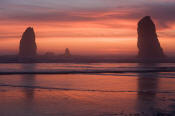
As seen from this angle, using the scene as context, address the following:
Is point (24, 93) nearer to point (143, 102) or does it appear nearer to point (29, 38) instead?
point (143, 102)

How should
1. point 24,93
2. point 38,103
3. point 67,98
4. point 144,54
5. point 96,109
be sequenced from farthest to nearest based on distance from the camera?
point 144,54
point 24,93
point 67,98
point 38,103
point 96,109

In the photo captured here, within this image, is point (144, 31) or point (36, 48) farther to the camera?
point (36, 48)

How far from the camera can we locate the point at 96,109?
10984 mm

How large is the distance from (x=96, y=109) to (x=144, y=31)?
108 m

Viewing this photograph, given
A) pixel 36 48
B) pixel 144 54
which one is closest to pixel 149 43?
pixel 144 54

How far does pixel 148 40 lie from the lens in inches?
4466

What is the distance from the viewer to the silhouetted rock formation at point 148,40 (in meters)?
113

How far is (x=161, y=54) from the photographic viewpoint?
113 metres

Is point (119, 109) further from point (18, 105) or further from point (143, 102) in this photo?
point (18, 105)

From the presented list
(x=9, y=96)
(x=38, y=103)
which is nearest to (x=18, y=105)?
(x=38, y=103)

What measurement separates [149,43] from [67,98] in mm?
103756

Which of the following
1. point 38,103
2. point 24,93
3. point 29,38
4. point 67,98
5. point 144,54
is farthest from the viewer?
point 29,38

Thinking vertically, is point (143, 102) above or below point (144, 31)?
below

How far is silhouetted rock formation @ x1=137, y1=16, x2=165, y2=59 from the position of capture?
113 metres
